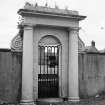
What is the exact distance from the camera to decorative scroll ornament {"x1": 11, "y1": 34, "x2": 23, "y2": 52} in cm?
1042

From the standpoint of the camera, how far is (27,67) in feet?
33.6

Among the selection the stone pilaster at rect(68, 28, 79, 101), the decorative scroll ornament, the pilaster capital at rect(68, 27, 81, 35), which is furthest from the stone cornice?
the decorative scroll ornament

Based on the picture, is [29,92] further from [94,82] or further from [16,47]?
[94,82]

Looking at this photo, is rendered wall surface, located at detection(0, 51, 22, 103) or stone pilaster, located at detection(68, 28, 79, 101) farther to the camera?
stone pilaster, located at detection(68, 28, 79, 101)

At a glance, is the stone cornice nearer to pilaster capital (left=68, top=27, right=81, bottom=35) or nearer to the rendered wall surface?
pilaster capital (left=68, top=27, right=81, bottom=35)

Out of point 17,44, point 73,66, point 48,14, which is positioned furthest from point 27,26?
point 73,66

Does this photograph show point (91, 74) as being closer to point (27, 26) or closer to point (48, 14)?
point (48, 14)

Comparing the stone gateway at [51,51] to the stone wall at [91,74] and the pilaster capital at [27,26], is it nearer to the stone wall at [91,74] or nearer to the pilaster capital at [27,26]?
the pilaster capital at [27,26]

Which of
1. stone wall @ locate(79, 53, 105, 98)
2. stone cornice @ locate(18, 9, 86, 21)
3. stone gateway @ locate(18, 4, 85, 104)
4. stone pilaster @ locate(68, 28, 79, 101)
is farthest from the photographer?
stone wall @ locate(79, 53, 105, 98)

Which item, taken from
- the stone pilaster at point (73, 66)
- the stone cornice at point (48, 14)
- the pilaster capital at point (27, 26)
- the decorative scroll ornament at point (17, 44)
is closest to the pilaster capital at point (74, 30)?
the stone pilaster at point (73, 66)

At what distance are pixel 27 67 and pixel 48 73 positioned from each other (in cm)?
126

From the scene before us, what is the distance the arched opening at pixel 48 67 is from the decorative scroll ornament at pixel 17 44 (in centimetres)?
90

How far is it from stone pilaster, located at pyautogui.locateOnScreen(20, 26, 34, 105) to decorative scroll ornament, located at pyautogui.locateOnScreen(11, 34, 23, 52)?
344mm

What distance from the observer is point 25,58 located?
33.6 feet
